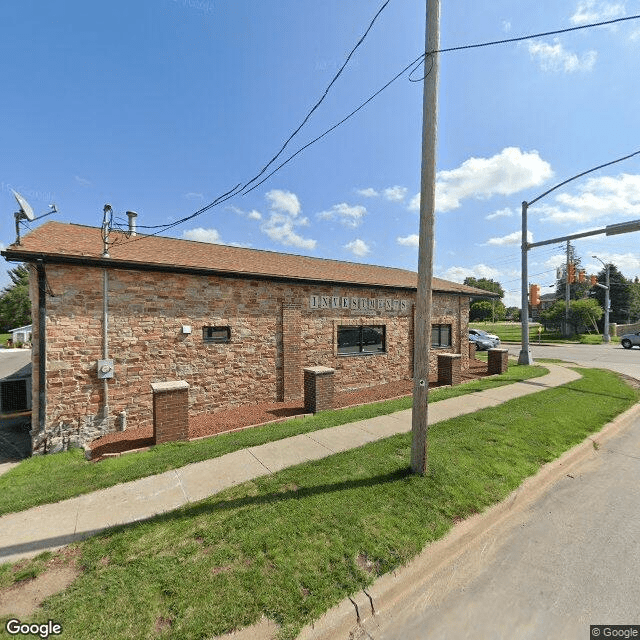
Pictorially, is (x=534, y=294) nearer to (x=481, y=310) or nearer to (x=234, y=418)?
(x=234, y=418)

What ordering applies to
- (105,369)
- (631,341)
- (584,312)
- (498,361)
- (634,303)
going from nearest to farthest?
1. (105,369)
2. (498,361)
3. (631,341)
4. (584,312)
5. (634,303)

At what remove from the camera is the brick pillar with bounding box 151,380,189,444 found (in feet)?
19.8

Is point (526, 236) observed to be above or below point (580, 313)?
above

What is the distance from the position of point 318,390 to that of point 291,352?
6.61ft

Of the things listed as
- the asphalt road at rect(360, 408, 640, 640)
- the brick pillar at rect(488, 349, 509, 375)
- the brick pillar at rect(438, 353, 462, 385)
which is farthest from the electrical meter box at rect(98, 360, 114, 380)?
the brick pillar at rect(488, 349, 509, 375)

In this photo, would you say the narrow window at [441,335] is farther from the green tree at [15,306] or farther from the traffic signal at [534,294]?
the green tree at [15,306]

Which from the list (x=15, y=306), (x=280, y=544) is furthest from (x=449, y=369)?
(x=15, y=306)

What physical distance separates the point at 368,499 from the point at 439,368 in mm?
8355

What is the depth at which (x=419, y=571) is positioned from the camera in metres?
2.96

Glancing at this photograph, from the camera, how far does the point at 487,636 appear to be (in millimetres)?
2416

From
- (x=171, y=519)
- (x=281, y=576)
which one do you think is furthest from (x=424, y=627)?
(x=171, y=519)

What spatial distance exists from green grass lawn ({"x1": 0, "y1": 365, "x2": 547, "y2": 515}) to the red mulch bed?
0.44 meters

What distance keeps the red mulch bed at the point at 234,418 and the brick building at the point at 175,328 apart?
30 centimetres

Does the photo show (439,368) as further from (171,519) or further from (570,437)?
(171,519)
